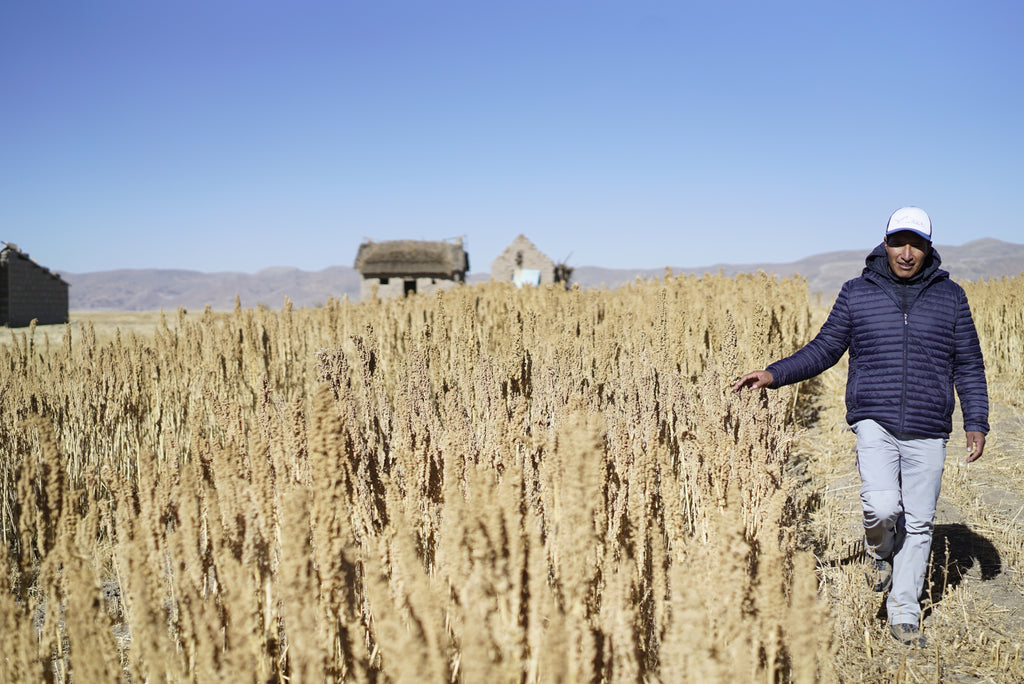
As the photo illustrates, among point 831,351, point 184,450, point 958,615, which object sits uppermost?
point 831,351

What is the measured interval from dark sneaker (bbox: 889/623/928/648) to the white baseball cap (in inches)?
61.3

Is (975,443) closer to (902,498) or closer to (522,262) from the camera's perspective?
(902,498)

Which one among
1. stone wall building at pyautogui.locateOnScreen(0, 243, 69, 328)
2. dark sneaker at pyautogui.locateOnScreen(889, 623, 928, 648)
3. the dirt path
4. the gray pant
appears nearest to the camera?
the dirt path

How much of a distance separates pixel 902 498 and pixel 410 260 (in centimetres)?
3595

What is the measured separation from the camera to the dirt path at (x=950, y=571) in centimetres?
242

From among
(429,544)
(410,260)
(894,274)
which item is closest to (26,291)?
(410,260)

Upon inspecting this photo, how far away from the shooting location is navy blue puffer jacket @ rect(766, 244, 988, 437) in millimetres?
2721

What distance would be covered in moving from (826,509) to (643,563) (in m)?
2.76

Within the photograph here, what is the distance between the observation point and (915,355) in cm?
275

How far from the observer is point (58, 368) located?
14.7ft

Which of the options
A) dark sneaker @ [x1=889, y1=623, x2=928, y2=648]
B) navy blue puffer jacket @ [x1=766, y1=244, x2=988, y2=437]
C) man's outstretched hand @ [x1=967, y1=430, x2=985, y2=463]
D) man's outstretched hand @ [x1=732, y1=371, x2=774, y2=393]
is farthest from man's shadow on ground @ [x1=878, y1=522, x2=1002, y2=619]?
man's outstretched hand @ [x1=732, y1=371, x2=774, y2=393]

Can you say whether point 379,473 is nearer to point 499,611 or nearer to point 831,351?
point 499,611

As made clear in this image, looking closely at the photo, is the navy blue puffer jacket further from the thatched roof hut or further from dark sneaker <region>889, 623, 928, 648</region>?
the thatched roof hut

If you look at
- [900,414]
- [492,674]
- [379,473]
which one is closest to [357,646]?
[492,674]
